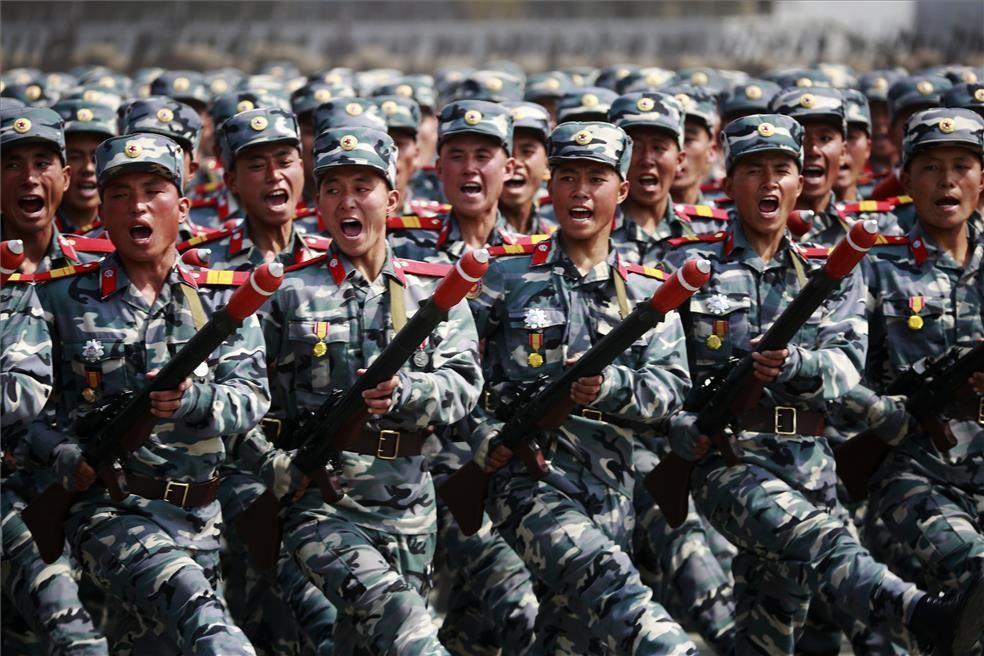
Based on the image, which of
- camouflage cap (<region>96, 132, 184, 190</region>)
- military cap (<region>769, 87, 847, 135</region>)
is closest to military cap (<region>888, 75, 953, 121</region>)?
military cap (<region>769, 87, 847, 135</region>)

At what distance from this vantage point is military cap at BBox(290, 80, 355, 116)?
1329 centimetres

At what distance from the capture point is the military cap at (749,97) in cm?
1320

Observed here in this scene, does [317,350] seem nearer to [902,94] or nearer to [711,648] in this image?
[711,648]

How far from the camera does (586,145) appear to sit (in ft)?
30.9

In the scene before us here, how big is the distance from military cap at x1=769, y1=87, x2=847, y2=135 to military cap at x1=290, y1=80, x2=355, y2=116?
288cm

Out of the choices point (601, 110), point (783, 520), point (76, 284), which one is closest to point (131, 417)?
point (76, 284)

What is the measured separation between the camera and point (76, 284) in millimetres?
8617

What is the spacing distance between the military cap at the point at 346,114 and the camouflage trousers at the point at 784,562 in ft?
8.60

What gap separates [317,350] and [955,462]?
9.64 feet

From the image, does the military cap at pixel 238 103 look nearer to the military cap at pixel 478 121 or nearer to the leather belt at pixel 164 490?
the military cap at pixel 478 121

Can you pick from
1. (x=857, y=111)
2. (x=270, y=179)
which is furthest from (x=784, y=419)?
(x=857, y=111)

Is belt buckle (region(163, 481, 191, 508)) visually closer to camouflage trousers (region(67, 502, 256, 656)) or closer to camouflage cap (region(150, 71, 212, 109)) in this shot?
camouflage trousers (region(67, 502, 256, 656))

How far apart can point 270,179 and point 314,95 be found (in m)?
3.07

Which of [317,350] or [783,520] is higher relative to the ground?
[317,350]
